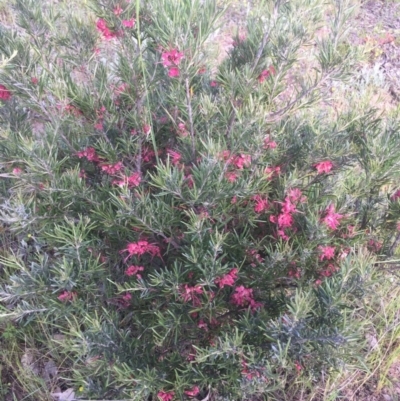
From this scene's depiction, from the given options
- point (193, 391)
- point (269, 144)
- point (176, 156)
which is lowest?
point (193, 391)

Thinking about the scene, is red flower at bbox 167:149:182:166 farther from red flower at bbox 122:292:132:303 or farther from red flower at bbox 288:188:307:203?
red flower at bbox 122:292:132:303

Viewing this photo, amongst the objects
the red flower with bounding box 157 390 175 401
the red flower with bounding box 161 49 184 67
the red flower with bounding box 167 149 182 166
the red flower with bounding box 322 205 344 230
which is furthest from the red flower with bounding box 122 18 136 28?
the red flower with bounding box 157 390 175 401

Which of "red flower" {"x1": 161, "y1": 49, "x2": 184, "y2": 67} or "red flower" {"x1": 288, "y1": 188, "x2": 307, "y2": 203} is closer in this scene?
"red flower" {"x1": 161, "y1": 49, "x2": 184, "y2": 67}

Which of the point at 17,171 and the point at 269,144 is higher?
the point at 269,144

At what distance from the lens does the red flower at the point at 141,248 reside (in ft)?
5.72

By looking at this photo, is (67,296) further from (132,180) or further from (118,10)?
(118,10)

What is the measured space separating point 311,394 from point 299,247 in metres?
0.78

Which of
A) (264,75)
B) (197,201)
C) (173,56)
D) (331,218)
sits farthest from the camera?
(264,75)

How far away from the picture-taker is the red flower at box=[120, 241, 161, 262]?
1744mm

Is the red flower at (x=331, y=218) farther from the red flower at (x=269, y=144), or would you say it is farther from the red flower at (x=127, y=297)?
the red flower at (x=127, y=297)

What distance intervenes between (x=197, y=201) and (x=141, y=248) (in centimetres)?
33

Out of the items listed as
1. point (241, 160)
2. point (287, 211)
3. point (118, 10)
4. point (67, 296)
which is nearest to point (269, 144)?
point (241, 160)

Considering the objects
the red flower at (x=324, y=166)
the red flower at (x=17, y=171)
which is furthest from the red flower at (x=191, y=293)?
the red flower at (x=17, y=171)

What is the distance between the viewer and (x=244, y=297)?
1818mm
